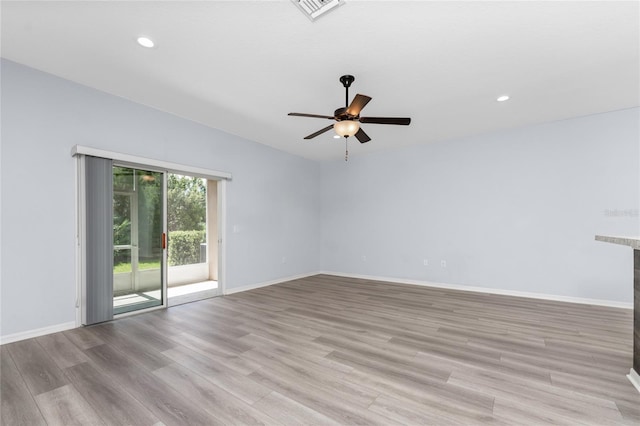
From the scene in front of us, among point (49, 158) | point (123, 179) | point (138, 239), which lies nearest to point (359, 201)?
point (138, 239)

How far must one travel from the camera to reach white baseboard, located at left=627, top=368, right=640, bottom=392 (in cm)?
203

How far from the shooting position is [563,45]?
8.55 ft

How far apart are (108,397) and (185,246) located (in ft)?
16.1

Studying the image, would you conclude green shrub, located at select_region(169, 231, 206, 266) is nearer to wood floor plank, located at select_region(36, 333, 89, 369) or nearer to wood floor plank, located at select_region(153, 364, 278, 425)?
wood floor plank, located at select_region(36, 333, 89, 369)

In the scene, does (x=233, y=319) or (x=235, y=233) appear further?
(x=235, y=233)

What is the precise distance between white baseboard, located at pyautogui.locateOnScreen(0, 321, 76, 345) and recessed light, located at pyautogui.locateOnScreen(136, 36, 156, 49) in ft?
10.5

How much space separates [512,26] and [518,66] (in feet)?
2.52

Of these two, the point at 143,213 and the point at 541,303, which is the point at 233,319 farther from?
the point at 541,303

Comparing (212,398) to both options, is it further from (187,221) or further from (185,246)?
(187,221)

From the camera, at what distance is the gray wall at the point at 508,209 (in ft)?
13.7

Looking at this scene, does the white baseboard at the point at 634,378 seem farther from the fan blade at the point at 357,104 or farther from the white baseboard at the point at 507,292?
the fan blade at the point at 357,104

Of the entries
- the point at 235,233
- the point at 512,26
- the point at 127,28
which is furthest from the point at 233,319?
the point at 512,26

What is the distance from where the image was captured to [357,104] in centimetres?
277

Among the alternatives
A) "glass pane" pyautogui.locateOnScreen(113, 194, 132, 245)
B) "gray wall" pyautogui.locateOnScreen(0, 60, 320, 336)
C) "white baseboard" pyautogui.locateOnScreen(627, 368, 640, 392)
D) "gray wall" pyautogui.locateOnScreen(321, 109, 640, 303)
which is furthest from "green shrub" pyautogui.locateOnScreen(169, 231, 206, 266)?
"white baseboard" pyautogui.locateOnScreen(627, 368, 640, 392)
